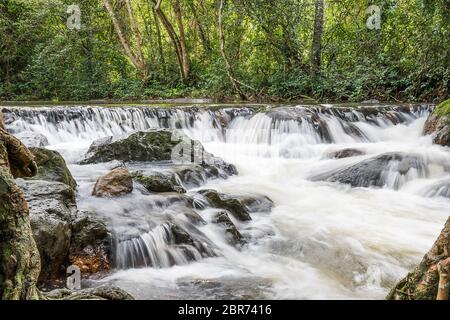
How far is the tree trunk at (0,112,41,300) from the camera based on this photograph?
1.83m

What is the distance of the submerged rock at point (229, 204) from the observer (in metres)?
5.49

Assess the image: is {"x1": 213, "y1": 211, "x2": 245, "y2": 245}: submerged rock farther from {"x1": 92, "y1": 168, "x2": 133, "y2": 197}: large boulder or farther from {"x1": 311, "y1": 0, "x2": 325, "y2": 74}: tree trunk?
{"x1": 311, "y1": 0, "x2": 325, "y2": 74}: tree trunk

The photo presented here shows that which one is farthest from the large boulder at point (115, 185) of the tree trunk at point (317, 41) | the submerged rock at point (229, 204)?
the tree trunk at point (317, 41)

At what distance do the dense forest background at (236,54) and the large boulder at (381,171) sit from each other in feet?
20.0

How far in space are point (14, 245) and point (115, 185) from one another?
3.56 metres

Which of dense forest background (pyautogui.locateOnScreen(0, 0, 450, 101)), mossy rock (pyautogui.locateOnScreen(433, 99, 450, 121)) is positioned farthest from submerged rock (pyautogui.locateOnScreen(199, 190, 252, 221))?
dense forest background (pyautogui.locateOnScreen(0, 0, 450, 101))

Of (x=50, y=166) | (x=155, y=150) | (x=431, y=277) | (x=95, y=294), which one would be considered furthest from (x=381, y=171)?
(x=95, y=294)

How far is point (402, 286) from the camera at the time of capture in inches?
89.7

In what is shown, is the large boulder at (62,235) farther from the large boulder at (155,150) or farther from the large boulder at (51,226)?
the large boulder at (155,150)

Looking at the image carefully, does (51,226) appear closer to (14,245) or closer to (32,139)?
(14,245)

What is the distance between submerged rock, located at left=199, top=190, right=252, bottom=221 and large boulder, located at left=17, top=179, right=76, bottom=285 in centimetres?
191

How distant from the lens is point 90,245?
4.02 meters
